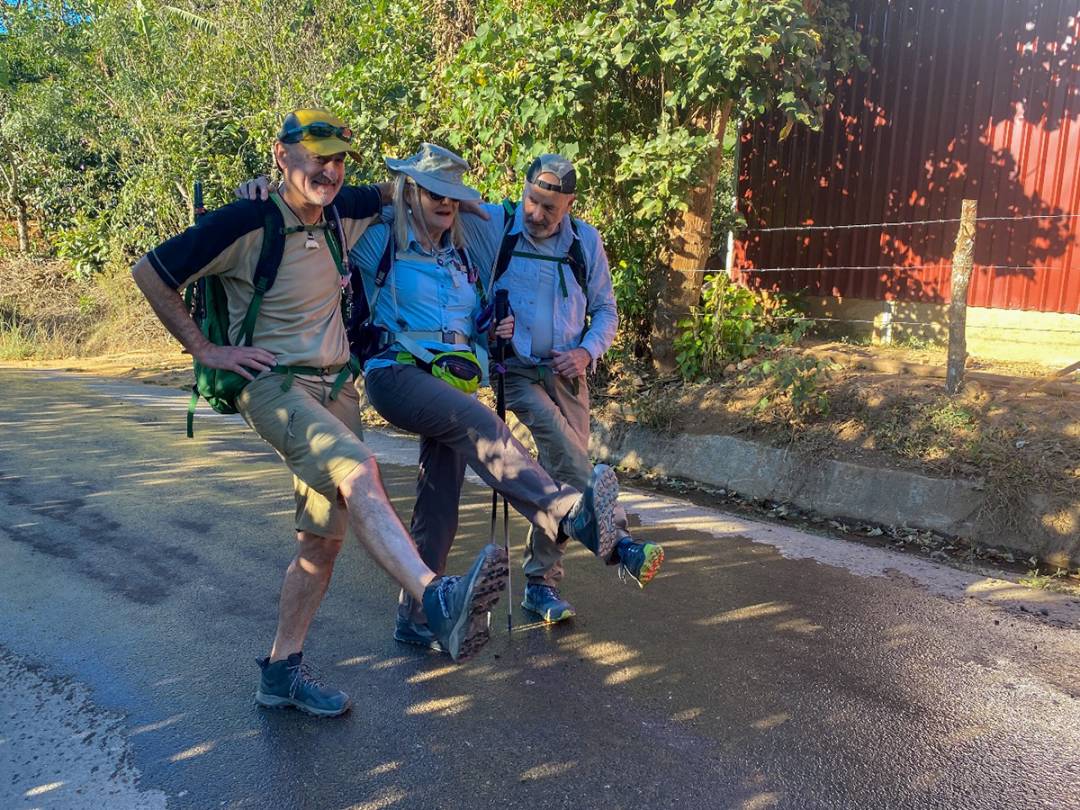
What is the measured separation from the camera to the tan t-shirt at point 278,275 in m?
3.22

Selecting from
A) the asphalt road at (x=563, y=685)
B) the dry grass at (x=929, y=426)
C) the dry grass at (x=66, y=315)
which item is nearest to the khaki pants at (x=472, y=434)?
the asphalt road at (x=563, y=685)

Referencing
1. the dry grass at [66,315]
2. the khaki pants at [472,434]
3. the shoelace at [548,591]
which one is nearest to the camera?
the khaki pants at [472,434]

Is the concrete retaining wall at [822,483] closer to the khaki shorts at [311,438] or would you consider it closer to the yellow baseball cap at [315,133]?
the khaki shorts at [311,438]

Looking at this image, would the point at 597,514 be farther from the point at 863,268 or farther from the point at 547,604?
the point at 863,268

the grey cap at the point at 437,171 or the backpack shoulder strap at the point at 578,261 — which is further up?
the grey cap at the point at 437,171

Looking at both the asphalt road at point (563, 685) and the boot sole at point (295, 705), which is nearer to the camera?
the asphalt road at point (563, 685)

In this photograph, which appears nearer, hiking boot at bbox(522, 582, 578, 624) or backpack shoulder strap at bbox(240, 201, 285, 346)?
backpack shoulder strap at bbox(240, 201, 285, 346)

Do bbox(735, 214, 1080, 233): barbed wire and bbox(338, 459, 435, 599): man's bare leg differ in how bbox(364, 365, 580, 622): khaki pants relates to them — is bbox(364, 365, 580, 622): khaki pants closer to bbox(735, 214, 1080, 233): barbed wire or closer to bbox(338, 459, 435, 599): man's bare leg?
bbox(338, 459, 435, 599): man's bare leg

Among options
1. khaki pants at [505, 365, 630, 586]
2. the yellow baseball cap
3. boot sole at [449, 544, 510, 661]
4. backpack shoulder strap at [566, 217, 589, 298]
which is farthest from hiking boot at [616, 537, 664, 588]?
the yellow baseball cap

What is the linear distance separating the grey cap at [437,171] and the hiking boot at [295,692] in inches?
73.8

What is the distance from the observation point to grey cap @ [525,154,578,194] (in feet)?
13.1

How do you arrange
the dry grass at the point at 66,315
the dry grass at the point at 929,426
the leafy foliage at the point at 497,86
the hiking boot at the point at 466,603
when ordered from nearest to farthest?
the hiking boot at the point at 466,603, the dry grass at the point at 929,426, the leafy foliage at the point at 497,86, the dry grass at the point at 66,315

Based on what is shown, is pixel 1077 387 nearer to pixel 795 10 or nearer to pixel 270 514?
pixel 795 10

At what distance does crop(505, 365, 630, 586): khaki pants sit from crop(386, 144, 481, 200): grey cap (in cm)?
85
